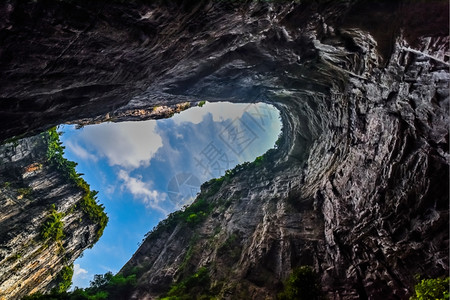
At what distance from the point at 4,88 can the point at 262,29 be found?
1146 cm

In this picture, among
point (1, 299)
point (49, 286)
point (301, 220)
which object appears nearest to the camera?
point (301, 220)

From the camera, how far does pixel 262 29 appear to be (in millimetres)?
13938

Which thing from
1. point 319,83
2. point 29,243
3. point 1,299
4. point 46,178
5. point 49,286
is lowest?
point 1,299

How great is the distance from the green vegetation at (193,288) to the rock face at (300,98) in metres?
0.45

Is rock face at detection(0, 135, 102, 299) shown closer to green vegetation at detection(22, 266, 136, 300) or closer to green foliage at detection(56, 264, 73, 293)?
green foliage at detection(56, 264, 73, 293)

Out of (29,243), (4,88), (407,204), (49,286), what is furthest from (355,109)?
(49,286)

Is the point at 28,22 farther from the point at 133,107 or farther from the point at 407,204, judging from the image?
the point at 133,107

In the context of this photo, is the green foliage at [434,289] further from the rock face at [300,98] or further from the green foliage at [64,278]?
the green foliage at [64,278]

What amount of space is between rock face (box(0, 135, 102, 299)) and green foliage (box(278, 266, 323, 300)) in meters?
20.8

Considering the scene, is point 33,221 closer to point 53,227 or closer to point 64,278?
point 53,227

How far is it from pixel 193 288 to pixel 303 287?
7203 mm

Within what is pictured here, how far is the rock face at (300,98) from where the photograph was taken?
865cm

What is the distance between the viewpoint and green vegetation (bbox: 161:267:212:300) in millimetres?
14079

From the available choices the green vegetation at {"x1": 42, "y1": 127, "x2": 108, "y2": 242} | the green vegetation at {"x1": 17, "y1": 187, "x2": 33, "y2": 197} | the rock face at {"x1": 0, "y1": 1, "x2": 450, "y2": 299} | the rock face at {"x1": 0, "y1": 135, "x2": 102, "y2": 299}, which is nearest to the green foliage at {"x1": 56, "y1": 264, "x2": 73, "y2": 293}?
the rock face at {"x1": 0, "y1": 135, "x2": 102, "y2": 299}
